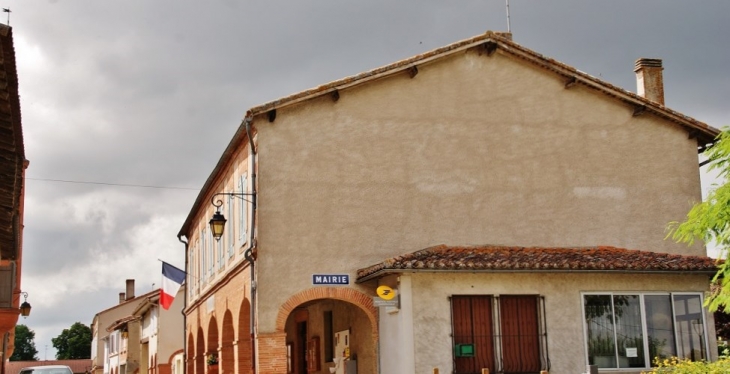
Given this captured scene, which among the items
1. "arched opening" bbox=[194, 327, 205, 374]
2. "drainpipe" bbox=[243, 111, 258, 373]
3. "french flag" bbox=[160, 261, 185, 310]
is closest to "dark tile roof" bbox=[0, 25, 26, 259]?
"drainpipe" bbox=[243, 111, 258, 373]

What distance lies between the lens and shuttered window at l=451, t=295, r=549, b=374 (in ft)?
60.0

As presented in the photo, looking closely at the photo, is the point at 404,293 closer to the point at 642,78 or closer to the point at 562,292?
the point at 562,292

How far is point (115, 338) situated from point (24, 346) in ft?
221

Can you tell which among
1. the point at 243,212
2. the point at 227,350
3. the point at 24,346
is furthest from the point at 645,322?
the point at 24,346

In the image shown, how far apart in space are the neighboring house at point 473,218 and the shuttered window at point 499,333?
3 centimetres

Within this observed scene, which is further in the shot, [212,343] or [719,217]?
[212,343]

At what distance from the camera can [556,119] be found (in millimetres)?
21547

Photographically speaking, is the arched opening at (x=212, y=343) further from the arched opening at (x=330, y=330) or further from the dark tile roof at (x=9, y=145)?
the dark tile roof at (x=9, y=145)

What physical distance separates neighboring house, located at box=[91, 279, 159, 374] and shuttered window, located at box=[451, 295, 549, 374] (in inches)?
1396

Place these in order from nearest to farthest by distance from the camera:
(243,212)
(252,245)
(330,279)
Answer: (330,279), (252,245), (243,212)

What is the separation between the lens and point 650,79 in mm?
23469

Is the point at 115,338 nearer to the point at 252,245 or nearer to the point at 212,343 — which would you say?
the point at 212,343

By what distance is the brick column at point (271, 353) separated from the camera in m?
19.0

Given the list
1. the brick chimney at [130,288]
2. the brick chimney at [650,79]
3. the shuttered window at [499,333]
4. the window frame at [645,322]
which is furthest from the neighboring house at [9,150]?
the brick chimney at [130,288]
